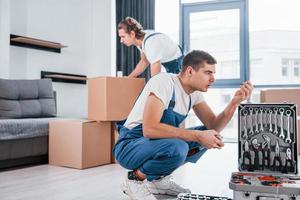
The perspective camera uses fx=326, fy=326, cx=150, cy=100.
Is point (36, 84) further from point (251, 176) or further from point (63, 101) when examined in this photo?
point (251, 176)

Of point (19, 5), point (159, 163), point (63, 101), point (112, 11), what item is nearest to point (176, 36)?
point (112, 11)

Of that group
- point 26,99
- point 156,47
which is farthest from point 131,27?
point 26,99

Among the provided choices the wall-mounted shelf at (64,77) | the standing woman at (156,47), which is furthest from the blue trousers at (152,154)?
the wall-mounted shelf at (64,77)

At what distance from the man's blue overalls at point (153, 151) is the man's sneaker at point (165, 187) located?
222 mm

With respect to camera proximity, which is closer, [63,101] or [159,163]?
[159,163]

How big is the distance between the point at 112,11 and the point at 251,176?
3.79 meters

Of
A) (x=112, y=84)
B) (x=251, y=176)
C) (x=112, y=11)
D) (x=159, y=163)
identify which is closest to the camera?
(x=251, y=176)

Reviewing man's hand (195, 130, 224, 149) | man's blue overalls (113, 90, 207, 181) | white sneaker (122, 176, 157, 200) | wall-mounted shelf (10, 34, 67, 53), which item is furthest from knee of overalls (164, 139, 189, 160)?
wall-mounted shelf (10, 34, 67, 53)

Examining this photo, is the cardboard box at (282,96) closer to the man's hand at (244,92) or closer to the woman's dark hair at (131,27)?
the woman's dark hair at (131,27)

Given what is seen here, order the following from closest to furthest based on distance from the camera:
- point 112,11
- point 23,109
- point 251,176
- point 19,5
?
point 251,176
point 23,109
point 19,5
point 112,11

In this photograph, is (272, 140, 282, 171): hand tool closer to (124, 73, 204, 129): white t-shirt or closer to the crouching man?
the crouching man

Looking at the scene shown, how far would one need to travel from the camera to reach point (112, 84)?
104 inches

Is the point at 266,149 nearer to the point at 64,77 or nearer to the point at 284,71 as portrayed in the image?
the point at 64,77

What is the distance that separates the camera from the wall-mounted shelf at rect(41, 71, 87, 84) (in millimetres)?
3785
